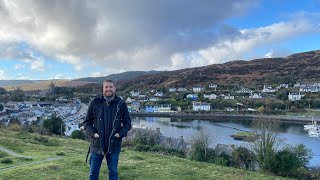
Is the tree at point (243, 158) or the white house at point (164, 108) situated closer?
the tree at point (243, 158)

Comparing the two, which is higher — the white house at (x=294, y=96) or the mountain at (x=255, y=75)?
the mountain at (x=255, y=75)

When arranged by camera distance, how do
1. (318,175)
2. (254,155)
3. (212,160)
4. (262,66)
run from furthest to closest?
(262,66) < (254,155) < (212,160) < (318,175)

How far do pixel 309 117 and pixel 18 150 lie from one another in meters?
65.1

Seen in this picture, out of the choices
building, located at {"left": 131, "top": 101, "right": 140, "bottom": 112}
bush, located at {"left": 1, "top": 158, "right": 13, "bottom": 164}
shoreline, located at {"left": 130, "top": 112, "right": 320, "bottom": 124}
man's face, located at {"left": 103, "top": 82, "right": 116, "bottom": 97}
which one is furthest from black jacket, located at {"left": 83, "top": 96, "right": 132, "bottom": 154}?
building, located at {"left": 131, "top": 101, "right": 140, "bottom": 112}

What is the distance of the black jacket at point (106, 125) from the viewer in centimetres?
488

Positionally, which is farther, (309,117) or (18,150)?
(309,117)

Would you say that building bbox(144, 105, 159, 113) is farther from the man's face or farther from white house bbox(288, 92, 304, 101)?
the man's face

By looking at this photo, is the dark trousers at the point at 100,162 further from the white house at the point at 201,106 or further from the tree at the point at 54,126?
the white house at the point at 201,106

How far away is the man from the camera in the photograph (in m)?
4.88

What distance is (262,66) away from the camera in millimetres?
148750

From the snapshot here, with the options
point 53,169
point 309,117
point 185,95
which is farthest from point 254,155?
point 185,95

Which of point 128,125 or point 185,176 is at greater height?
point 128,125

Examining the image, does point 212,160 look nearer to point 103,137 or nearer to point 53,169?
point 53,169

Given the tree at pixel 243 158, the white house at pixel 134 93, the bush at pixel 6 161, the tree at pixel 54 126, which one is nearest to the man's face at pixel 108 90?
the bush at pixel 6 161
